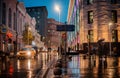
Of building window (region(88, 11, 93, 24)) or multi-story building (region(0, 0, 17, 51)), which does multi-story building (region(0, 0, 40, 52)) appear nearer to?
multi-story building (region(0, 0, 17, 51))

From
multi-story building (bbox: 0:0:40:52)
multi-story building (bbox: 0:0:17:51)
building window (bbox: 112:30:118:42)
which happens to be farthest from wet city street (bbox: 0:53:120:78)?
building window (bbox: 112:30:118:42)

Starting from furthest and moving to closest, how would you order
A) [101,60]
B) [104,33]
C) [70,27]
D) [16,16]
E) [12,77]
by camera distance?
[16,16] < [104,33] < [70,27] < [101,60] < [12,77]

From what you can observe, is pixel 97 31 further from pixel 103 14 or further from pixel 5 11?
pixel 5 11

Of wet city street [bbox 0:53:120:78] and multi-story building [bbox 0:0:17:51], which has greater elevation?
multi-story building [bbox 0:0:17:51]

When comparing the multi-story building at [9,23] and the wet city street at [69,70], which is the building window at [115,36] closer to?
the multi-story building at [9,23]

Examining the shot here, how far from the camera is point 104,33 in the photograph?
209ft

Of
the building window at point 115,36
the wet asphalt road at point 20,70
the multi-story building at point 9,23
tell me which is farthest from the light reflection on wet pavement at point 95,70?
the building window at point 115,36

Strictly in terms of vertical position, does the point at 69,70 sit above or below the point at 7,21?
Result: below

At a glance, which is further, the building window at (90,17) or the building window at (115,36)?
the building window at (90,17)

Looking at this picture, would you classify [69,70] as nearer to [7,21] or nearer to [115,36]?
[115,36]

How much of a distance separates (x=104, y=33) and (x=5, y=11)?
22478mm

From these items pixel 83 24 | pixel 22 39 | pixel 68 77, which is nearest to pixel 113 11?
pixel 83 24

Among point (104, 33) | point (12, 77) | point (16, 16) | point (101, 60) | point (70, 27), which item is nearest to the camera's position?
point (12, 77)

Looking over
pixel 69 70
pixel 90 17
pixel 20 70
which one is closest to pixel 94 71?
pixel 69 70
